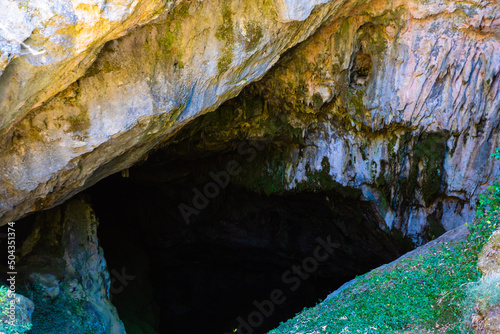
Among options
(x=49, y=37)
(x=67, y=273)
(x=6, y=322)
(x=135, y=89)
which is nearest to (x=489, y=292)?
(x=135, y=89)

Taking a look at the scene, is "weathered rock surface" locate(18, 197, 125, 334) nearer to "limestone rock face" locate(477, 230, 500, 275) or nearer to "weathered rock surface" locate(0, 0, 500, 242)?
"weathered rock surface" locate(0, 0, 500, 242)

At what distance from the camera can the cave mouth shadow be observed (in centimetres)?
1536

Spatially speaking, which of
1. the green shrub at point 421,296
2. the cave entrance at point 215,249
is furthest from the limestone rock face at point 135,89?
the cave entrance at point 215,249

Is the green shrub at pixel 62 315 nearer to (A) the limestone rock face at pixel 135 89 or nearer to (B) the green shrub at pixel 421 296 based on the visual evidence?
(A) the limestone rock face at pixel 135 89

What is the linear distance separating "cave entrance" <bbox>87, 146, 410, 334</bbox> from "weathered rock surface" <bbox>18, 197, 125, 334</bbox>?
4.17m

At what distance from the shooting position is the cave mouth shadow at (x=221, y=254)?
1536 centimetres

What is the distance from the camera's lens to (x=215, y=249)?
17859 mm

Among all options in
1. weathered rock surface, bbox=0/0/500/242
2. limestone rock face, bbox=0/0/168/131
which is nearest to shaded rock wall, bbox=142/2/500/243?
weathered rock surface, bbox=0/0/500/242

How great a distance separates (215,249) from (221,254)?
347 millimetres

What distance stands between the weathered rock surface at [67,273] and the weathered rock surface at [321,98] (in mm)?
1665

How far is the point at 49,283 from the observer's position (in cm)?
952

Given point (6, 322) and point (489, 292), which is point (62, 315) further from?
point (489, 292)

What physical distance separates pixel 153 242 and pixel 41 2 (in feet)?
45.4

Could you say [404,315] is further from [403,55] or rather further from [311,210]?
[311,210]
